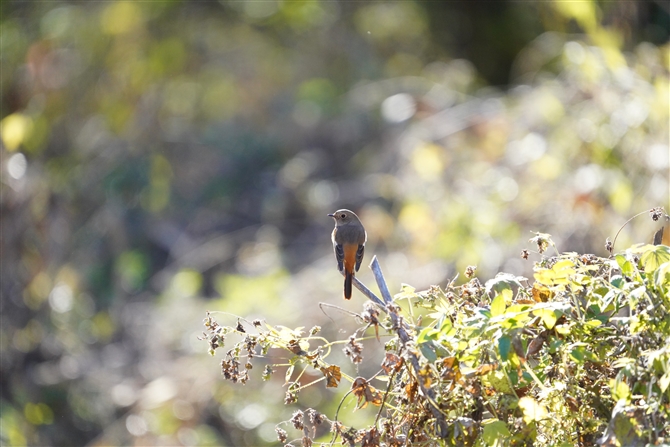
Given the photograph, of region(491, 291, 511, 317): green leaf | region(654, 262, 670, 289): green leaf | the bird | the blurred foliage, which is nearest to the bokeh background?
the bird

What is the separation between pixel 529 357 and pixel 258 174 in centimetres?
1067

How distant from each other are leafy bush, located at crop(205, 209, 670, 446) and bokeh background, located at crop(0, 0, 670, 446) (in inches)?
131

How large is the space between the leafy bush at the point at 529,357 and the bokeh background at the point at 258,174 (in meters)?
3.34

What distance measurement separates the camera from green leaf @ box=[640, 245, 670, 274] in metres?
1.74

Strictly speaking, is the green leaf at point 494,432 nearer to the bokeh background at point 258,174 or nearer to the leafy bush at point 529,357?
the leafy bush at point 529,357

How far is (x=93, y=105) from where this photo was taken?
9938mm

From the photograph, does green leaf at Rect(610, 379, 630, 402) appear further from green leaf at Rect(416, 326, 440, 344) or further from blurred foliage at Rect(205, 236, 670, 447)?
green leaf at Rect(416, 326, 440, 344)

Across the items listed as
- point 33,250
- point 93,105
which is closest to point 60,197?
point 33,250

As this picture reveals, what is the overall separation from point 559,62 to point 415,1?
4936 mm

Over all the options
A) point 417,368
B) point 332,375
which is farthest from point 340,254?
point 417,368

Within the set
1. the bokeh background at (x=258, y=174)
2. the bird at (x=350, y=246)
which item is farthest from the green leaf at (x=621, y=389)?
the bokeh background at (x=258, y=174)

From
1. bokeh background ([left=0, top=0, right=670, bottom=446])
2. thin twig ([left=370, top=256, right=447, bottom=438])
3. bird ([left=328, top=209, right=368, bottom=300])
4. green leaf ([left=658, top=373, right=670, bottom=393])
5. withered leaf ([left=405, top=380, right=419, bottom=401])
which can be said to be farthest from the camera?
bokeh background ([left=0, top=0, right=670, bottom=446])

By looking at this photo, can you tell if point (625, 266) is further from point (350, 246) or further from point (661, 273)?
point (350, 246)

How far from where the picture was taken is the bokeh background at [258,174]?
6508 millimetres
